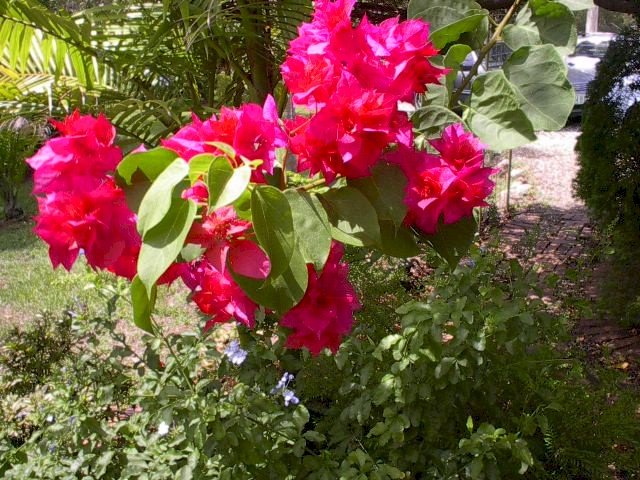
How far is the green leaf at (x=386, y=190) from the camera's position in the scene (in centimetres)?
57

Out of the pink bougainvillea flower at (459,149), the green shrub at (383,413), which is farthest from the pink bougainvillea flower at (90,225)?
the green shrub at (383,413)

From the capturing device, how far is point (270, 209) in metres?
0.49

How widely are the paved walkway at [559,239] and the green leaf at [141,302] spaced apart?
75.7 inches

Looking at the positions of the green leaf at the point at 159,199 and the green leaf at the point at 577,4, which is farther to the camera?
the green leaf at the point at 577,4

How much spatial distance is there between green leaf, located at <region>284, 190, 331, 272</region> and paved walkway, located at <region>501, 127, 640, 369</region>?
73.6 inches

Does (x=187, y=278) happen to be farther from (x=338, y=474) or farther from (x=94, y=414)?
(x=94, y=414)

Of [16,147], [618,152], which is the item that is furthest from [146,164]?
[618,152]

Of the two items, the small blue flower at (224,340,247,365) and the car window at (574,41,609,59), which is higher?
the small blue flower at (224,340,247,365)

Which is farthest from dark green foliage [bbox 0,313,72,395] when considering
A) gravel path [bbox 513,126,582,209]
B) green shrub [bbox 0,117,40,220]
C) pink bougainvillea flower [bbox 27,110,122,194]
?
gravel path [bbox 513,126,582,209]

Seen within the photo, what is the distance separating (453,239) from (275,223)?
25cm

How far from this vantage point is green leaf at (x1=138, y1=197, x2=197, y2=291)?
452 mm

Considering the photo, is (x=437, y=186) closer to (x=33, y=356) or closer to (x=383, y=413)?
(x=383, y=413)

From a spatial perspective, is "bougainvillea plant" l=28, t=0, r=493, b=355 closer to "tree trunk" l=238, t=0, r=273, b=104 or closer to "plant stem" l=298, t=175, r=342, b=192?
"plant stem" l=298, t=175, r=342, b=192

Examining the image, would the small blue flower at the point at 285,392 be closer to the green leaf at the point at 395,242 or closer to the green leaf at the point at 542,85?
the green leaf at the point at 395,242
